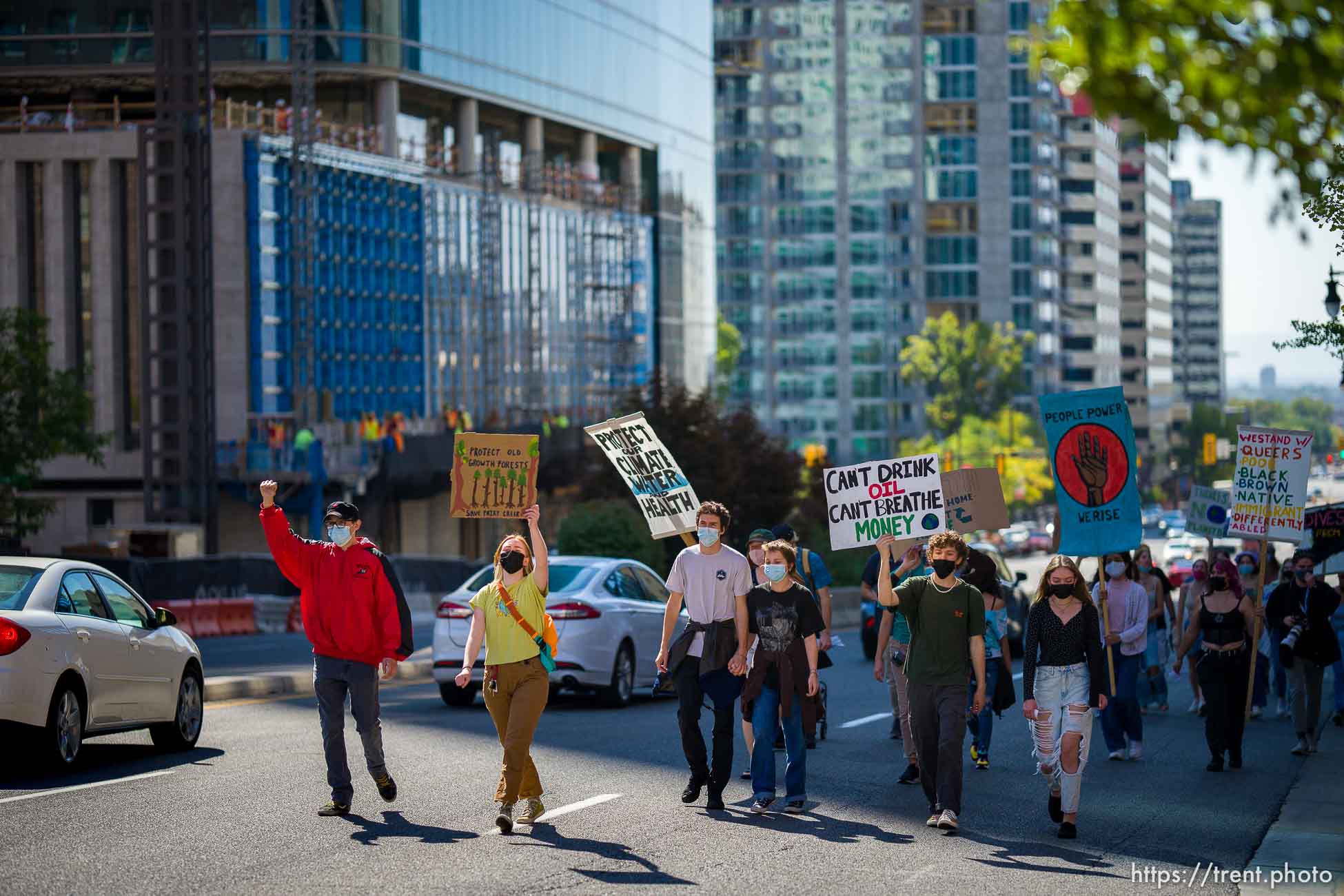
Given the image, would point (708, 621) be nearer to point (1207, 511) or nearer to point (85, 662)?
point (85, 662)

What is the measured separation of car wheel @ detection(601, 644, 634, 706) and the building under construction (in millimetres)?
35840

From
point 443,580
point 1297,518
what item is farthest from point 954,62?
point 1297,518

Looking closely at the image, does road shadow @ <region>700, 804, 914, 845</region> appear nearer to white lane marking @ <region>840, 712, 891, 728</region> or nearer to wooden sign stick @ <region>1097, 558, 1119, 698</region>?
wooden sign stick @ <region>1097, 558, 1119, 698</region>

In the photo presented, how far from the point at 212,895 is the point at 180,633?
23.9 feet

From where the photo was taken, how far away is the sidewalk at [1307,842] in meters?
10.5

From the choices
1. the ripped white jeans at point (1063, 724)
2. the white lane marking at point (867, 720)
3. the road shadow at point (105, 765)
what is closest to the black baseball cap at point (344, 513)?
the road shadow at point (105, 765)

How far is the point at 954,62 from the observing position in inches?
6147

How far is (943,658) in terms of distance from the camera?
12.1 meters

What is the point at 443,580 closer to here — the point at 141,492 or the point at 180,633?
the point at 141,492

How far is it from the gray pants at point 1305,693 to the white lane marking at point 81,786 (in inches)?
374

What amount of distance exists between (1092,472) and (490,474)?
4.70 meters

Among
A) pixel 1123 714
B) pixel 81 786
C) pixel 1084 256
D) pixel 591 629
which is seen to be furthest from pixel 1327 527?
pixel 1084 256

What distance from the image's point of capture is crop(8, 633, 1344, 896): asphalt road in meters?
10.2

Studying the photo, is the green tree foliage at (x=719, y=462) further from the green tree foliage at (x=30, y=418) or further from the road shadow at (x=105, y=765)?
the road shadow at (x=105, y=765)
